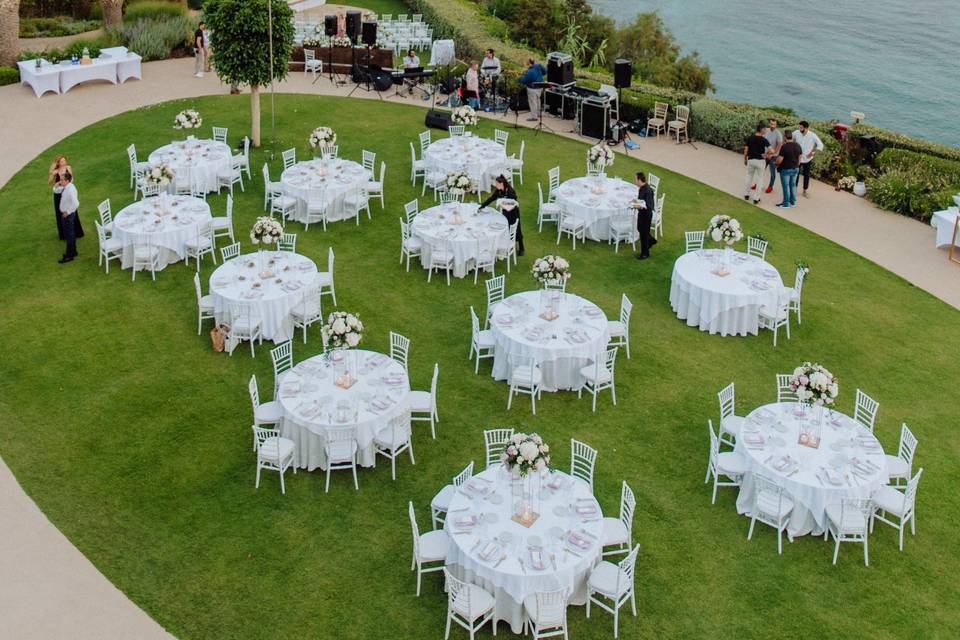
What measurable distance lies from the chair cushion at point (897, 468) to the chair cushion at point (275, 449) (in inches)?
288

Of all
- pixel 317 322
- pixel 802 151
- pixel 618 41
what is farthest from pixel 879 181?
pixel 618 41

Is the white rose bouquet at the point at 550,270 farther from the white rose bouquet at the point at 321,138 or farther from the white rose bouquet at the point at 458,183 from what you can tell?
the white rose bouquet at the point at 321,138

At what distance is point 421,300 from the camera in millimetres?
16469

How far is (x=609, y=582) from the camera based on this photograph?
9.66m

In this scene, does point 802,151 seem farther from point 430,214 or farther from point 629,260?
point 430,214

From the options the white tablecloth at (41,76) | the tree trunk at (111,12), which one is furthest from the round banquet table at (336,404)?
the tree trunk at (111,12)

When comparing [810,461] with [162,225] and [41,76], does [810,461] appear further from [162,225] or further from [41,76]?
[41,76]

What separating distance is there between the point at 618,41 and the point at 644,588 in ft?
120

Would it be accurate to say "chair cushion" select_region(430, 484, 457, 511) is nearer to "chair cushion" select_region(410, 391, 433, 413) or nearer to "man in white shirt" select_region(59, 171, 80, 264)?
"chair cushion" select_region(410, 391, 433, 413)

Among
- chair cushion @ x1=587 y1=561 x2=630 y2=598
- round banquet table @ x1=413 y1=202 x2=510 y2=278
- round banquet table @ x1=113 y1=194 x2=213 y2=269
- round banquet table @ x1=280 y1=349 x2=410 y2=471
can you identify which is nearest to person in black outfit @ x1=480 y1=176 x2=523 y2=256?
round banquet table @ x1=413 y1=202 x2=510 y2=278

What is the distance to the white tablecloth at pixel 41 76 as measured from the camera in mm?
25734

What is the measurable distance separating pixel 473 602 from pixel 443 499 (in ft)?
5.32

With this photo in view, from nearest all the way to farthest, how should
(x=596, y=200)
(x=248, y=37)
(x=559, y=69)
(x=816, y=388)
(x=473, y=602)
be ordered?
(x=473, y=602) → (x=816, y=388) → (x=596, y=200) → (x=248, y=37) → (x=559, y=69)

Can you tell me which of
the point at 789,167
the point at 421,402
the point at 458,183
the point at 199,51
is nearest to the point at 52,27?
the point at 199,51
